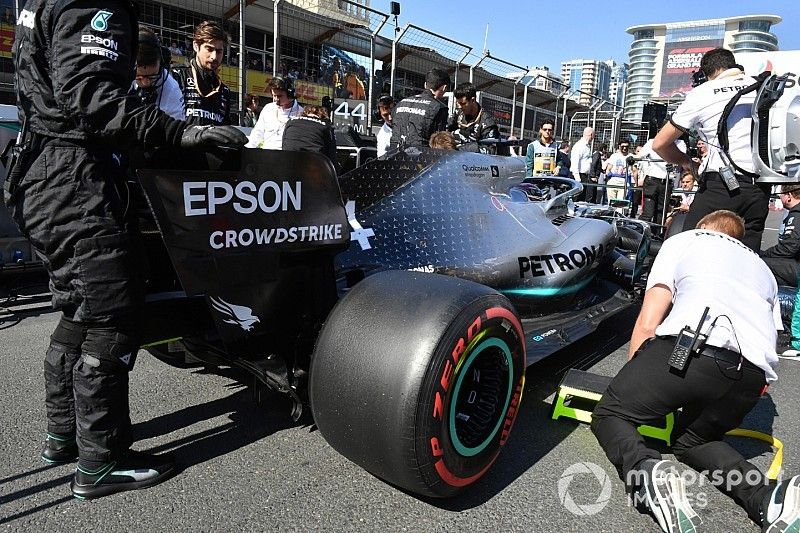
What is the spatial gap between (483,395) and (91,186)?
153cm

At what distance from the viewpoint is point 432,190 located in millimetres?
2916

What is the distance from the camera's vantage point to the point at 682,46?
60344mm

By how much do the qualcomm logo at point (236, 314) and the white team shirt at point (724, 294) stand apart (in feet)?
5.27

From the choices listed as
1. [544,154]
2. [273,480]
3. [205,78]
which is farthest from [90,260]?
[544,154]

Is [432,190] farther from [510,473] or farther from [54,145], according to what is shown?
[54,145]

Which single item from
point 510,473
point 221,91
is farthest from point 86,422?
point 221,91

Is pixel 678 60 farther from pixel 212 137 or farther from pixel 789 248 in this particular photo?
pixel 212 137

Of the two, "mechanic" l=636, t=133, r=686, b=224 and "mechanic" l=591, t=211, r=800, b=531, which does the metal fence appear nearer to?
"mechanic" l=636, t=133, r=686, b=224

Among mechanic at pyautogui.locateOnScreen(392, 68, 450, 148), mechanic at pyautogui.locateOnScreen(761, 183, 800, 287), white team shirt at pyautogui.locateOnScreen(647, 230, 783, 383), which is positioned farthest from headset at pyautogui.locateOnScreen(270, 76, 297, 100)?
mechanic at pyautogui.locateOnScreen(761, 183, 800, 287)

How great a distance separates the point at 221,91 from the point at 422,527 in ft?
10.5

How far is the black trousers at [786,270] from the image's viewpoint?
15.8ft

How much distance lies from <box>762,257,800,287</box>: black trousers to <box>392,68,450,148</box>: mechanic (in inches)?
117

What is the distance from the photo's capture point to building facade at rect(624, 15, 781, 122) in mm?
58594

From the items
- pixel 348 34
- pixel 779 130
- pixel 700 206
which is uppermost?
pixel 348 34
